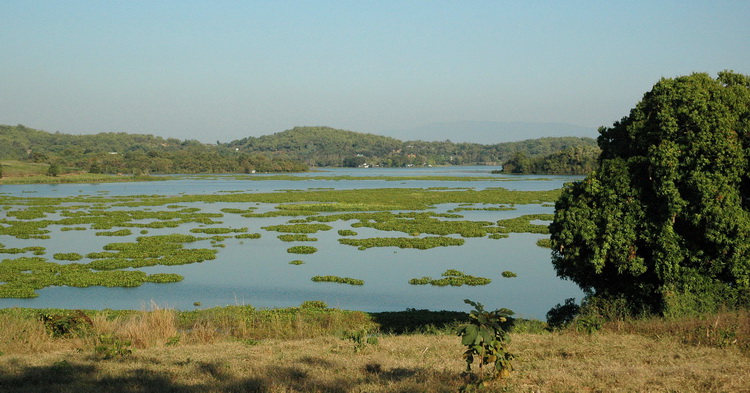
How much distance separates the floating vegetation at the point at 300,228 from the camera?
136 ft

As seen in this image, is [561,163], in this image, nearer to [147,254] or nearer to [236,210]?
[236,210]

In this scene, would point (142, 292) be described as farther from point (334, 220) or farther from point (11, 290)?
point (334, 220)

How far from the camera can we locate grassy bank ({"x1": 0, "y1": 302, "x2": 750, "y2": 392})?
8807mm

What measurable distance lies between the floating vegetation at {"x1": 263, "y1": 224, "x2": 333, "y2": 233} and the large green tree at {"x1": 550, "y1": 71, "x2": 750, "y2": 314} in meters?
26.8

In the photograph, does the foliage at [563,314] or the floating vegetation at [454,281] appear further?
the floating vegetation at [454,281]

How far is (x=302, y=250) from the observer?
32969 mm

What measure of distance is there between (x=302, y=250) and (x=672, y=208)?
2173 cm

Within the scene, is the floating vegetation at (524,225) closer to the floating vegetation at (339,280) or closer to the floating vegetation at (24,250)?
the floating vegetation at (339,280)

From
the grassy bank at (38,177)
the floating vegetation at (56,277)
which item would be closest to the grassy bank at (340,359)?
the floating vegetation at (56,277)

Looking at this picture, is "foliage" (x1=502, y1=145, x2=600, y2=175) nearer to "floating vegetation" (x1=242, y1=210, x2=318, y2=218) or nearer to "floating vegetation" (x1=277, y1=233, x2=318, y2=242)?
"floating vegetation" (x1=242, y1=210, x2=318, y2=218)

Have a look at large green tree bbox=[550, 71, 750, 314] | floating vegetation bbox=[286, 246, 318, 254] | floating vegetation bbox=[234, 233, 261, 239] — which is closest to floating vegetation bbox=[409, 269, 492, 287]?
large green tree bbox=[550, 71, 750, 314]

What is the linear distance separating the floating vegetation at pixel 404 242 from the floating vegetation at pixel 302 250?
2803 mm

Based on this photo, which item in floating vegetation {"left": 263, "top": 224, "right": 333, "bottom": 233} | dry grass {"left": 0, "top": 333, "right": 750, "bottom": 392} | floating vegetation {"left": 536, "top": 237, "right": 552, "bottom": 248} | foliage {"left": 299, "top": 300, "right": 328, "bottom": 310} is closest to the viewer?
dry grass {"left": 0, "top": 333, "right": 750, "bottom": 392}

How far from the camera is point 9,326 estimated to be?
13609 millimetres
